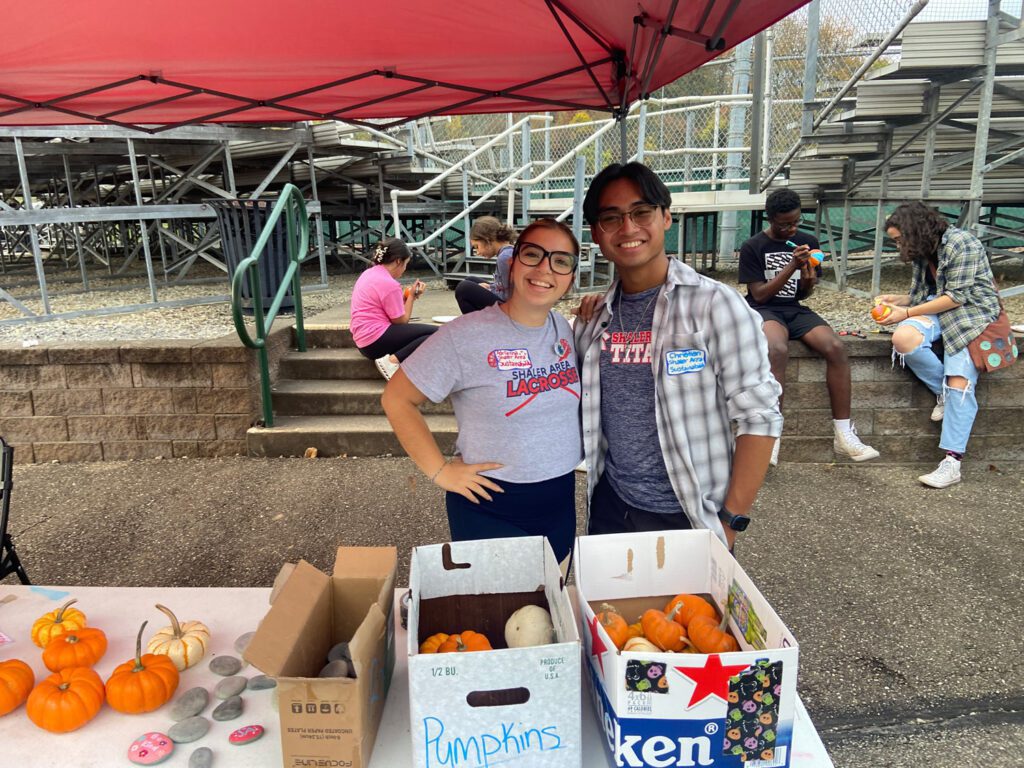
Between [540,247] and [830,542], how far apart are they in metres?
2.86

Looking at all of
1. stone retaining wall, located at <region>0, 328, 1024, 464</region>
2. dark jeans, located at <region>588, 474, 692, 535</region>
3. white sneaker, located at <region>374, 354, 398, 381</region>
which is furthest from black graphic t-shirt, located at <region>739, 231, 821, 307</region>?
dark jeans, located at <region>588, 474, 692, 535</region>

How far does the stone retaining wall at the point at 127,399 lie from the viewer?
5.10 metres

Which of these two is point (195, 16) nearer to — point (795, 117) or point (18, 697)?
point (18, 697)

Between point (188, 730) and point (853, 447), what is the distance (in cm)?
453

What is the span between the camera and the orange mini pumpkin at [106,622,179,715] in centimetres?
144

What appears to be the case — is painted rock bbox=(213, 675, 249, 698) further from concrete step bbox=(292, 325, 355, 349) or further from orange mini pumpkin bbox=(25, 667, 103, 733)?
concrete step bbox=(292, 325, 355, 349)

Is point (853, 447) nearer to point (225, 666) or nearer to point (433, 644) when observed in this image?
point (433, 644)

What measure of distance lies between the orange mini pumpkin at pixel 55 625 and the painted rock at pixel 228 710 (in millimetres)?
484

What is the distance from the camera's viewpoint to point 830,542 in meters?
3.84

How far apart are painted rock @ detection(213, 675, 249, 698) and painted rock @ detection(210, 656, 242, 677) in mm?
34

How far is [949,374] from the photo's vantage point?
179 inches

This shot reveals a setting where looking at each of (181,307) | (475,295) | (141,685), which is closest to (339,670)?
(141,685)

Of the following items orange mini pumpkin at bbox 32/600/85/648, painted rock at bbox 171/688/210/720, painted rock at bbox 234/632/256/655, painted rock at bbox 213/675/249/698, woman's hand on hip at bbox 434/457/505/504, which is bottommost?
painted rock at bbox 234/632/256/655

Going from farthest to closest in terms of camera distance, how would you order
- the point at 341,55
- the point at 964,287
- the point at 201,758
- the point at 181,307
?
the point at 181,307, the point at 964,287, the point at 341,55, the point at 201,758
